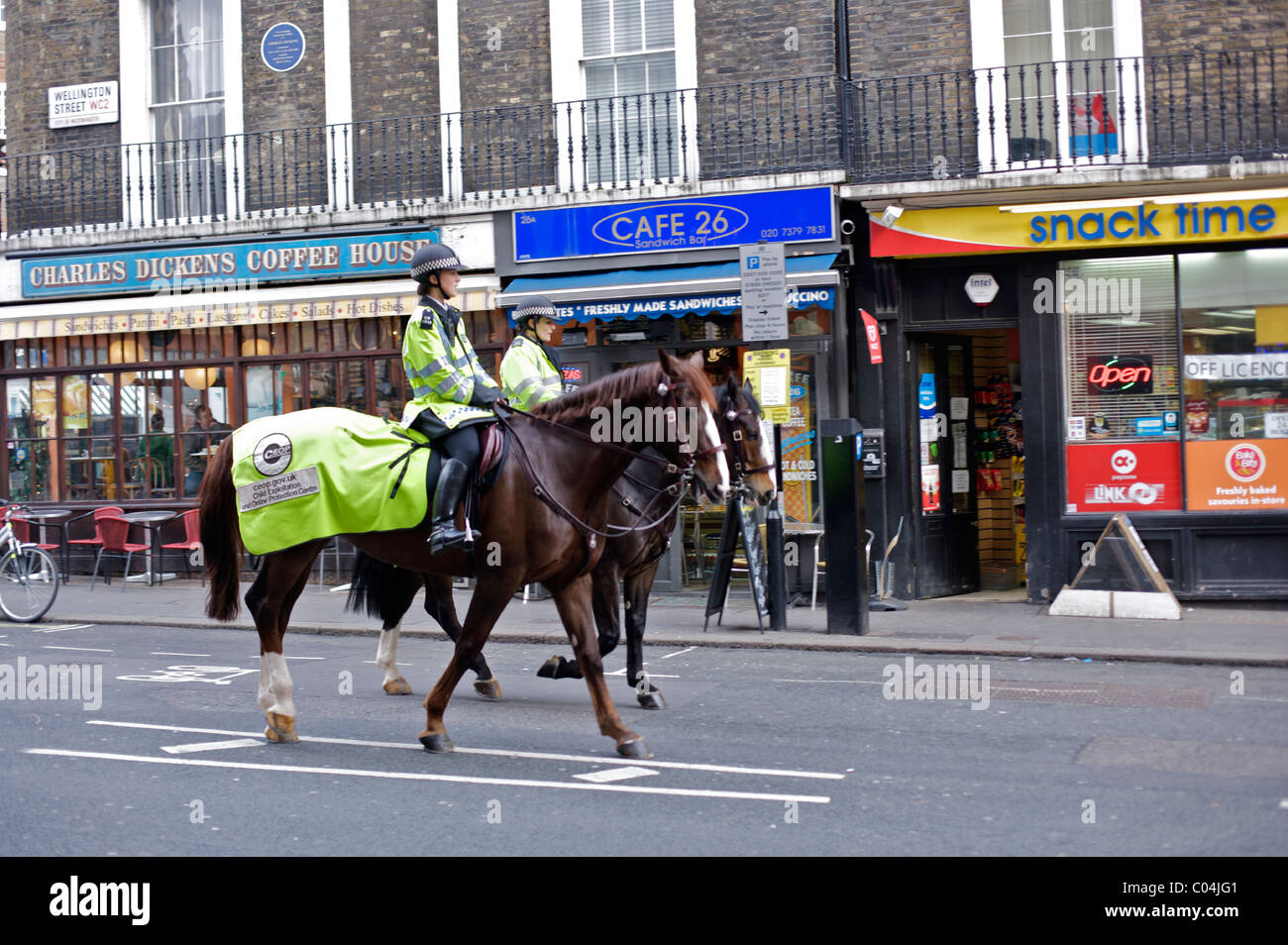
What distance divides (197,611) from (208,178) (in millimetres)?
6675

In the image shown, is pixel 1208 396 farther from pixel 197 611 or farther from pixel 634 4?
pixel 197 611

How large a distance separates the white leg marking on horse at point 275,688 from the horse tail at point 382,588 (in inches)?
57.2

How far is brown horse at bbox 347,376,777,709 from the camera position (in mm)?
8516

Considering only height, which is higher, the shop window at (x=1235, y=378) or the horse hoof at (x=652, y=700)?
the shop window at (x=1235, y=378)

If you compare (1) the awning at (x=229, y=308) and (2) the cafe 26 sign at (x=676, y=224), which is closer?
(2) the cafe 26 sign at (x=676, y=224)

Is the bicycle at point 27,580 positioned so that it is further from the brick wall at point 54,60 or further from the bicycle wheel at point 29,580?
the brick wall at point 54,60

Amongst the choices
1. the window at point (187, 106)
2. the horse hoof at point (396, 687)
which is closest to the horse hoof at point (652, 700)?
the horse hoof at point (396, 687)

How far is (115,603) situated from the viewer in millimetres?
15750

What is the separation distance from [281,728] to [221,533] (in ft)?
4.66

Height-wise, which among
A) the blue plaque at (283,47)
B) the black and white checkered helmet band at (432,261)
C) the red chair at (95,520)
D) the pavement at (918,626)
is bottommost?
the pavement at (918,626)

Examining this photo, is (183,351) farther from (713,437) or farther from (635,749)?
(635,749)

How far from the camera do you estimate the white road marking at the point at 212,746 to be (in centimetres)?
766

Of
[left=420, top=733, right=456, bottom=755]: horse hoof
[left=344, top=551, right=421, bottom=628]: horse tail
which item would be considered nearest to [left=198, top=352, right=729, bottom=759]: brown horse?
[left=420, top=733, right=456, bottom=755]: horse hoof

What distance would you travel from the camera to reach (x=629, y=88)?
1675 centimetres
